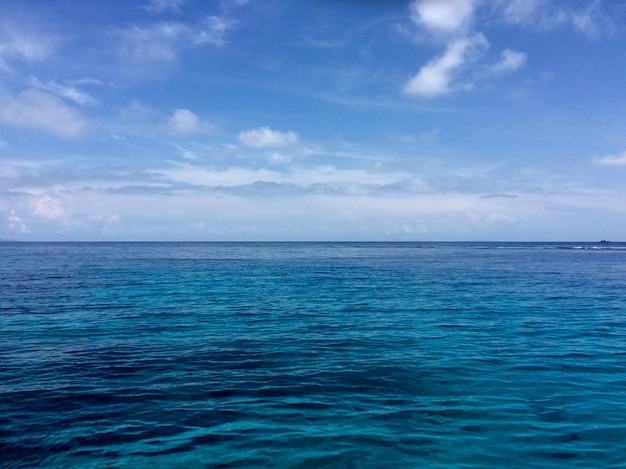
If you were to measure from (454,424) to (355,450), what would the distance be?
10.4 ft

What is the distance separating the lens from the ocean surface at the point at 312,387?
34.8ft

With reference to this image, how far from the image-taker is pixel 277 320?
88.8 feet

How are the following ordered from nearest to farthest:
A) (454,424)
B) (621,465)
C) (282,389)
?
(621,465)
(454,424)
(282,389)

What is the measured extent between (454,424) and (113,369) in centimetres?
1257

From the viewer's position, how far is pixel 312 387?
14.9 meters

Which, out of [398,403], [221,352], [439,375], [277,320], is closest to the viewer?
[398,403]

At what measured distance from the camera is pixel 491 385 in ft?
49.4

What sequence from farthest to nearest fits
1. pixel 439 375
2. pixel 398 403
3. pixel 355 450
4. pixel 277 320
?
1. pixel 277 320
2. pixel 439 375
3. pixel 398 403
4. pixel 355 450

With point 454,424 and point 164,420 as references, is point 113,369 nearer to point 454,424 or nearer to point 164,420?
point 164,420

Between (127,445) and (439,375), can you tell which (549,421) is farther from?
(127,445)

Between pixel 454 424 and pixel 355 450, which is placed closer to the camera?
pixel 355 450

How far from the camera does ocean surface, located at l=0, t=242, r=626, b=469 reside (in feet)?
34.8

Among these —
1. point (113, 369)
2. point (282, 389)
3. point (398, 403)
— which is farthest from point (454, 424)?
point (113, 369)

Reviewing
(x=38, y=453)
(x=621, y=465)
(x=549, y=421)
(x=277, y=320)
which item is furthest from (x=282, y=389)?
(x=277, y=320)
